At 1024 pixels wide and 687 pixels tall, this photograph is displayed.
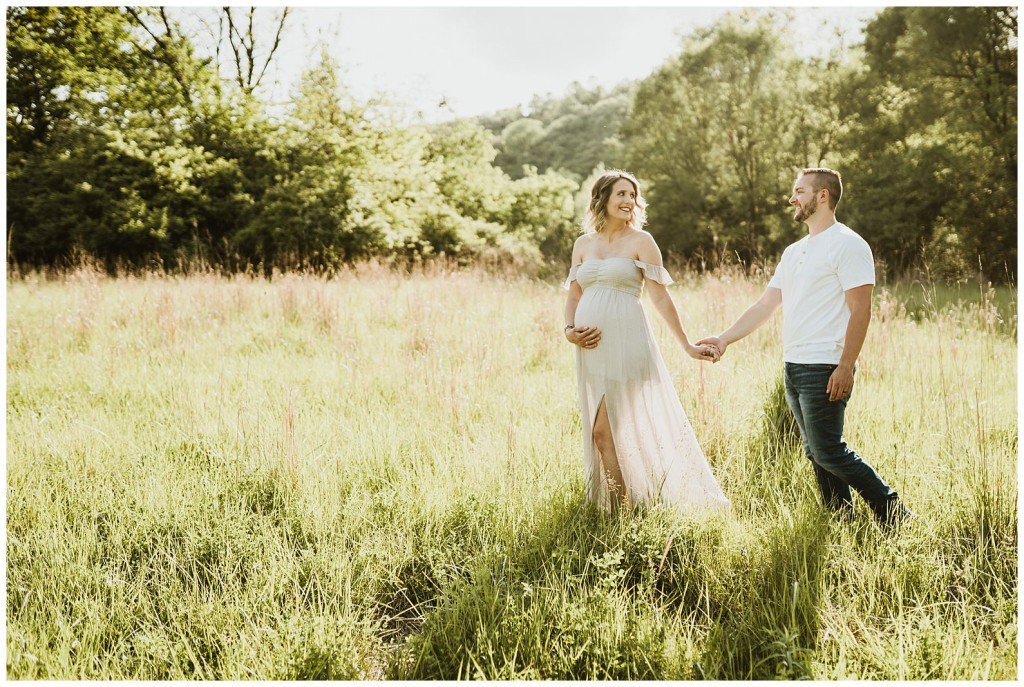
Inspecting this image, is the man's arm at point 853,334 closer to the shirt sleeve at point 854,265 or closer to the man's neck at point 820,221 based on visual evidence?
the shirt sleeve at point 854,265

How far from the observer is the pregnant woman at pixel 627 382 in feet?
10.2

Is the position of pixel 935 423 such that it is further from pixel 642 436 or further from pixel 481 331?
pixel 481 331

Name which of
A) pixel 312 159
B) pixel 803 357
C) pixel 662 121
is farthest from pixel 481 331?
pixel 662 121

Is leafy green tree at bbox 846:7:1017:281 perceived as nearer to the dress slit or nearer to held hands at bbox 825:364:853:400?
Result: held hands at bbox 825:364:853:400

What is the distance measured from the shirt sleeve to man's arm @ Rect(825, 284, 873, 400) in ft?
0.10

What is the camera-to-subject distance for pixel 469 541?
9.16ft

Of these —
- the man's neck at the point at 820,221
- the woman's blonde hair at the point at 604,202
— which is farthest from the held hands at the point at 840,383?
the woman's blonde hair at the point at 604,202

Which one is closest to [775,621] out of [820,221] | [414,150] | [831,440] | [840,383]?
[831,440]

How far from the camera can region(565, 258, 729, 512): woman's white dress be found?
310 centimetres

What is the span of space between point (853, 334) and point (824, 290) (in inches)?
10.6

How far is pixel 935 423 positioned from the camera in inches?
152

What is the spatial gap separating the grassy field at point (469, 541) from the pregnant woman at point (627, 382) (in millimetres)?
249

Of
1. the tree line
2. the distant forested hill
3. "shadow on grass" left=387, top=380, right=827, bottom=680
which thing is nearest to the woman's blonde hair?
"shadow on grass" left=387, top=380, right=827, bottom=680

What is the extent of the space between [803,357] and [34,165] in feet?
62.2
